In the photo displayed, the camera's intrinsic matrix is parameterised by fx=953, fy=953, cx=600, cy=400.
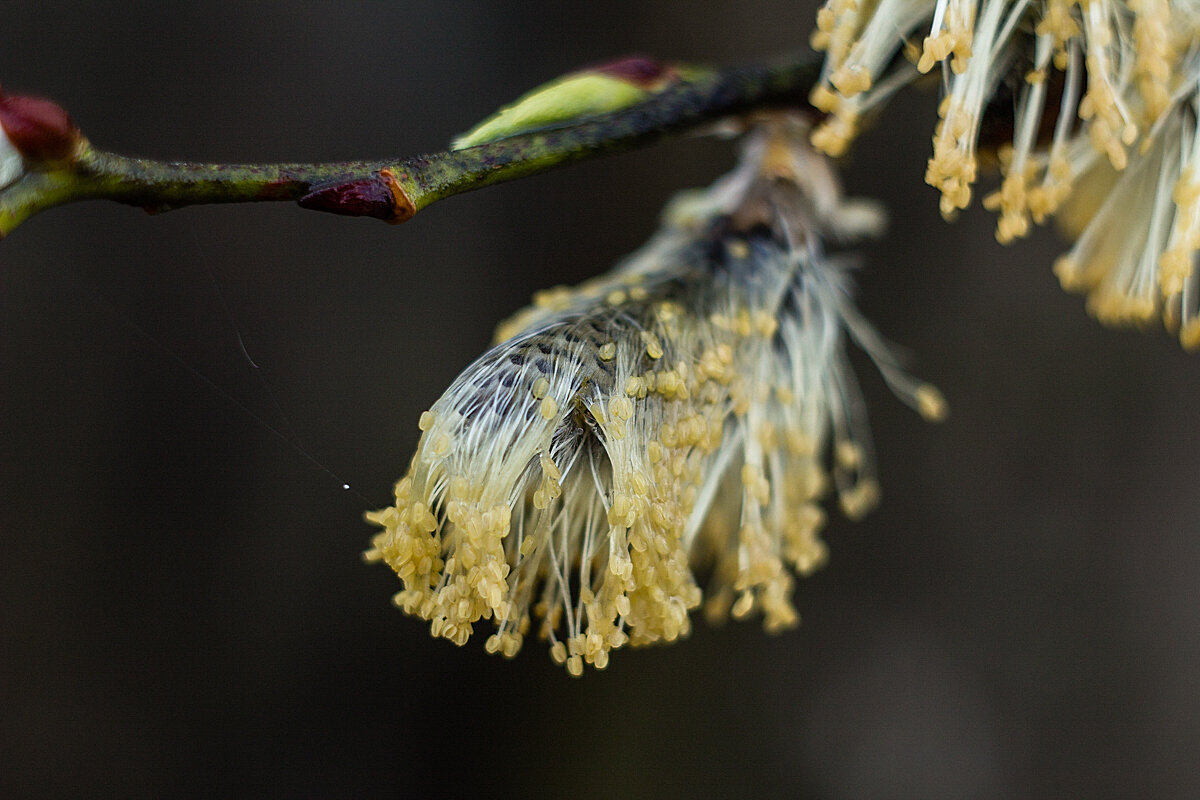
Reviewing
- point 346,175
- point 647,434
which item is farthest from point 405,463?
point 346,175

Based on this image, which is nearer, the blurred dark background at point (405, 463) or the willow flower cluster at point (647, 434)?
the willow flower cluster at point (647, 434)

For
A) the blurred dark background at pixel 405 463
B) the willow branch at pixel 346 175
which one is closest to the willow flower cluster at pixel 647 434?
the willow branch at pixel 346 175

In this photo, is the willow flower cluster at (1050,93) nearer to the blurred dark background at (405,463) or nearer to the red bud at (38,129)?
the red bud at (38,129)

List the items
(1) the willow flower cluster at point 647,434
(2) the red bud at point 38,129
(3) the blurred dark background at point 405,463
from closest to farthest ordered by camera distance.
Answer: (2) the red bud at point 38,129, (1) the willow flower cluster at point 647,434, (3) the blurred dark background at point 405,463

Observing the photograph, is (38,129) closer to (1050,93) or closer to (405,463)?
(1050,93)

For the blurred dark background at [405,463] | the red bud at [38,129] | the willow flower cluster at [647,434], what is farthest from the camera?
the blurred dark background at [405,463]

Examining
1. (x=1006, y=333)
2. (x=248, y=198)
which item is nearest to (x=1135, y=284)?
(x=248, y=198)
